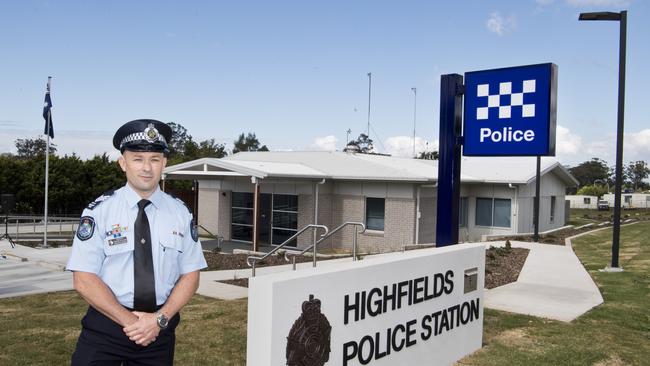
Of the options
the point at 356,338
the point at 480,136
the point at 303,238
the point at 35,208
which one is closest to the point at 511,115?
the point at 480,136

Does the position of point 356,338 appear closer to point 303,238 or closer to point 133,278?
point 133,278

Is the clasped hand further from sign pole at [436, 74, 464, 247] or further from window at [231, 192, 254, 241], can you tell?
window at [231, 192, 254, 241]

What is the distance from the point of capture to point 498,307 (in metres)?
8.88

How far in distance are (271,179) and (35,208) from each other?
21959mm

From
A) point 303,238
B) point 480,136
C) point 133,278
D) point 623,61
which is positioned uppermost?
point 623,61

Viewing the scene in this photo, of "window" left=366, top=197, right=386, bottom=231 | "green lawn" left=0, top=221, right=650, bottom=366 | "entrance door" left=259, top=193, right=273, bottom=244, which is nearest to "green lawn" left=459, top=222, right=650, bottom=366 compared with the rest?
"green lawn" left=0, top=221, right=650, bottom=366

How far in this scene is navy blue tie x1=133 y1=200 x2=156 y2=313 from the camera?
290cm

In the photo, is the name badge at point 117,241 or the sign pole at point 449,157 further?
the sign pole at point 449,157

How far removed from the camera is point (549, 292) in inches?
410

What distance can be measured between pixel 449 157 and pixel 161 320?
4889 millimetres

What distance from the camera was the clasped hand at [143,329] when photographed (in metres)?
2.82

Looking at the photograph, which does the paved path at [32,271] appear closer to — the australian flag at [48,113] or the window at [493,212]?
the australian flag at [48,113]

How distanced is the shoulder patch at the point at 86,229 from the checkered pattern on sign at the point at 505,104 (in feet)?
17.4

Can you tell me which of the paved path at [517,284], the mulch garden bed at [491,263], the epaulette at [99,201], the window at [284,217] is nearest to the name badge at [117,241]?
Answer: the epaulette at [99,201]
